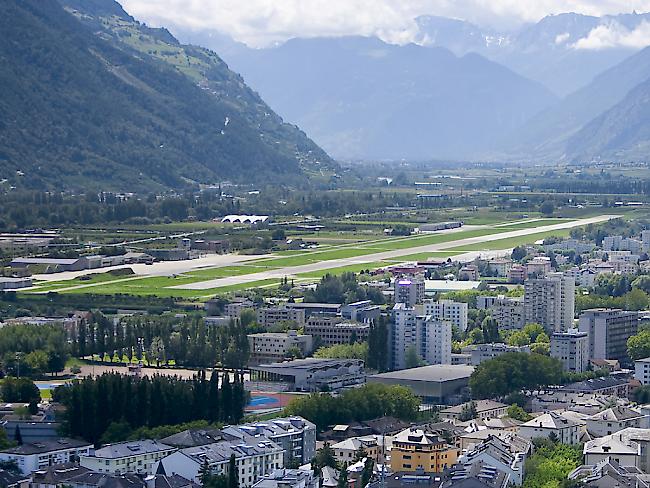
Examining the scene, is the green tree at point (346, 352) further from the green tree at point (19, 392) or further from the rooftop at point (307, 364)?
the green tree at point (19, 392)

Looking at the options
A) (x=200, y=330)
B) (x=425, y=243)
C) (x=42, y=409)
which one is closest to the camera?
(x=42, y=409)

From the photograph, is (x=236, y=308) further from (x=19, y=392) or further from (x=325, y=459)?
(x=325, y=459)

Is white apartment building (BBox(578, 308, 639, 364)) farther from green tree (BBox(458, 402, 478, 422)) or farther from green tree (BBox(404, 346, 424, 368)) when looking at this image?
green tree (BBox(458, 402, 478, 422))

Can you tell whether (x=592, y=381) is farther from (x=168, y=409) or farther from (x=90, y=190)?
(x=90, y=190)

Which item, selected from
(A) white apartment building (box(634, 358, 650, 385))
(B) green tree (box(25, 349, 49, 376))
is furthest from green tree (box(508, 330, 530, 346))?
(B) green tree (box(25, 349, 49, 376))

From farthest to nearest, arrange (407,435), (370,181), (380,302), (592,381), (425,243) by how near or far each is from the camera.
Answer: (370,181) < (425,243) < (380,302) < (592,381) < (407,435)

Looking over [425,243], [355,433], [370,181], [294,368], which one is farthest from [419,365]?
[370,181]

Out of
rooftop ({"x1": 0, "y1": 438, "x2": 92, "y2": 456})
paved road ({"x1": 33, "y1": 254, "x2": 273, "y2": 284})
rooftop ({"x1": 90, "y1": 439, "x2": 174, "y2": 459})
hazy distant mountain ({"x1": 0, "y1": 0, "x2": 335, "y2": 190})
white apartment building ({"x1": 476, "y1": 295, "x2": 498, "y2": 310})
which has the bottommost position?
rooftop ({"x1": 0, "y1": 438, "x2": 92, "y2": 456})
